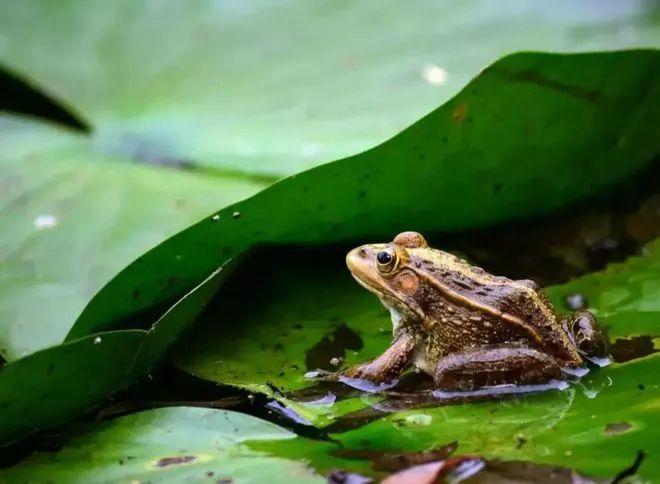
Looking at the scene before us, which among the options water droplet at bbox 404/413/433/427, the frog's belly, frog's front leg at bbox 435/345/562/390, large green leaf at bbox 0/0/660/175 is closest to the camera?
water droplet at bbox 404/413/433/427

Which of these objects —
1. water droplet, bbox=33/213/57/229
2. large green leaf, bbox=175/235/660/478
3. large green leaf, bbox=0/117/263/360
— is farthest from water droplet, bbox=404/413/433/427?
water droplet, bbox=33/213/57/229

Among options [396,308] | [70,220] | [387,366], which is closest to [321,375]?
[387,366]

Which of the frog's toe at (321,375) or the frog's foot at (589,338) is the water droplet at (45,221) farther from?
the frog's foot at (589,338)

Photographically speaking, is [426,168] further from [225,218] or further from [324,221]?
[225,218]

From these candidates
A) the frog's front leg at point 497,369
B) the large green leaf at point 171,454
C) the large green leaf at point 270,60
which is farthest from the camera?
the large green leaf at point 270,60

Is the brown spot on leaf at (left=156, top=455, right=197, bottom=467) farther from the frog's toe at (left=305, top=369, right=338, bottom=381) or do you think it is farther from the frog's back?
the frog's back

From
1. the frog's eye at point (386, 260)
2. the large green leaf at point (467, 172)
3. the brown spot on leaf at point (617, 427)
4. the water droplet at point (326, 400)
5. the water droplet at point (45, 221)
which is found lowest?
the brown spot on leaf at point (617, 427)

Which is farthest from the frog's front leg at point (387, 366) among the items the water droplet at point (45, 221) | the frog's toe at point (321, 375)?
the water droplet at point (45, 221)

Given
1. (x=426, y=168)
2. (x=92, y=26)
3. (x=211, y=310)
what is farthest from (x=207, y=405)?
(x=92, y=26)

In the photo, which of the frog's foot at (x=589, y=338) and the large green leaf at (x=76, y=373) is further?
the frog's foot at (x=589, y=338)
